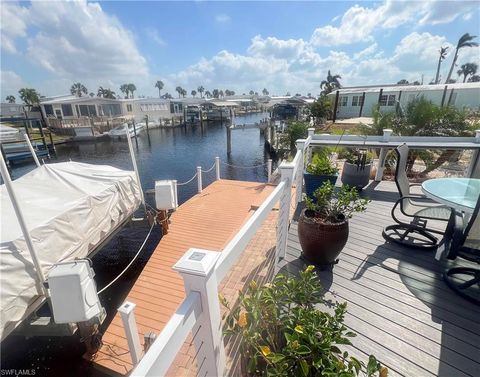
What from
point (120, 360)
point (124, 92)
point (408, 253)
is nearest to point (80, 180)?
point (120, 360)

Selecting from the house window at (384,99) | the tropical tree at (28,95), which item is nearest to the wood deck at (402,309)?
the house window at (384,99)

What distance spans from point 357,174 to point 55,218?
5753 mm

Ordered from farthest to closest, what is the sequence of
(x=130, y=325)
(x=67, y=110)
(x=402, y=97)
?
(x=67, y=110) → (x=402, y=97) → (x=130, y=325)

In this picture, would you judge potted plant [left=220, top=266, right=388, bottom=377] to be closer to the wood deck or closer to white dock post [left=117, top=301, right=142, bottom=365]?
the wood deck

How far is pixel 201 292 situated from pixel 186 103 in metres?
54.2

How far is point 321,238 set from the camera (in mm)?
2510

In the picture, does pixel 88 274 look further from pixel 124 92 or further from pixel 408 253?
pixel 124 92

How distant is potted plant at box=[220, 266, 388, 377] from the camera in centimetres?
122

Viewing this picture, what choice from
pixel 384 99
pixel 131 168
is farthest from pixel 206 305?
pixel 384 99

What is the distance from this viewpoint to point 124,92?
90.8m

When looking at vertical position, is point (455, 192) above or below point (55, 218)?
above

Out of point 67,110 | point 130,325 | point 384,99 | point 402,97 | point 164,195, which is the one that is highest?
point 402,97

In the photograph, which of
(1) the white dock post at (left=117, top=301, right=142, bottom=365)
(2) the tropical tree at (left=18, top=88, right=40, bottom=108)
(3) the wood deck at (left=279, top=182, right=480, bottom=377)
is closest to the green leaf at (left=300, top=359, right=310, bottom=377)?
(3) the wood deck at (left=279, top=182, right=480, bottom=377)

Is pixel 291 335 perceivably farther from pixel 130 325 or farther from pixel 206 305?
pixel 130 325
